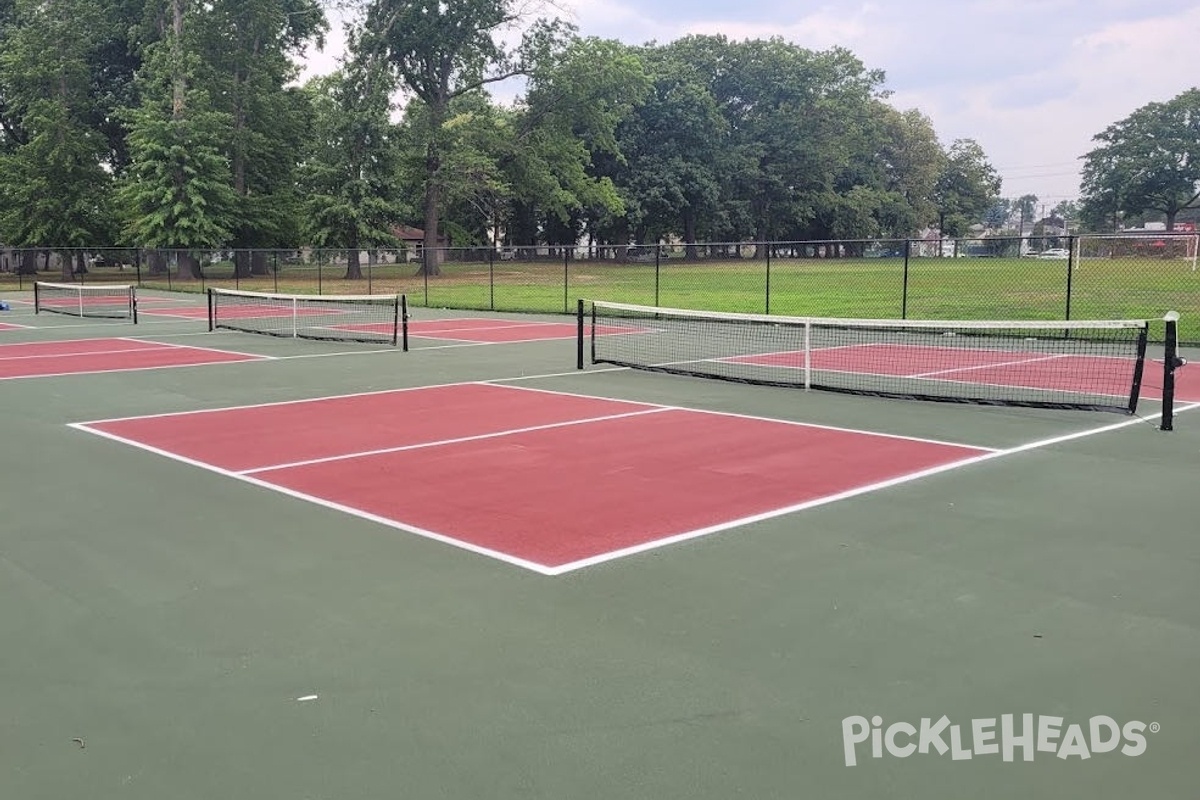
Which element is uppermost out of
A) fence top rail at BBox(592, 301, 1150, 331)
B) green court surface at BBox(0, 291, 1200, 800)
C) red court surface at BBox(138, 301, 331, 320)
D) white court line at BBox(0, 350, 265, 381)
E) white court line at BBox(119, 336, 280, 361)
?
fence top rail at BBox(592, 301, 1150, 331)

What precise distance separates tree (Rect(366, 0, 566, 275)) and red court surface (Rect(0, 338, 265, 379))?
34464 millimetres

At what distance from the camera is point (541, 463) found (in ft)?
27.8

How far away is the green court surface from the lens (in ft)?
11.0

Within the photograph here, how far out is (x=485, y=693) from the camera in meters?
3.94

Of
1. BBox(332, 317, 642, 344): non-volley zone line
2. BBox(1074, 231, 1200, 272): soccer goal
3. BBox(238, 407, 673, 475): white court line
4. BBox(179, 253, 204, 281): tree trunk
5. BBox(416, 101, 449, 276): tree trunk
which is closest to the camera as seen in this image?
BBox(238, 407, 673, 475): white court line

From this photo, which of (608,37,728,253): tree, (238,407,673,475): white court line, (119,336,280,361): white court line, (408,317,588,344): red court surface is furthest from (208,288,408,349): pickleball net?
(608,37,728,253): tree

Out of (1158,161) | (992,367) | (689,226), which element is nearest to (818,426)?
(992,367)

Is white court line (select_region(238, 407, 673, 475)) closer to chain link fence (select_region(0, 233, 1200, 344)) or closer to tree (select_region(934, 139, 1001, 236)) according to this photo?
chain link fence (select_region(0, 233, 1200, 344))

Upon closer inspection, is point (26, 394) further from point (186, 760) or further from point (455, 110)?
point (455, 110)

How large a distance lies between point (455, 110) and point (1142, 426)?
56.3 metres

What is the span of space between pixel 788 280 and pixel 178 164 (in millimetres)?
29751

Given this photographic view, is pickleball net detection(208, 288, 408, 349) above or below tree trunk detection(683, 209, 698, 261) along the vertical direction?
below

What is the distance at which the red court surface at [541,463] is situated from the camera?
21.3 ft

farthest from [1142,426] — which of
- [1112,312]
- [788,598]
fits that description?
[1112,312]
